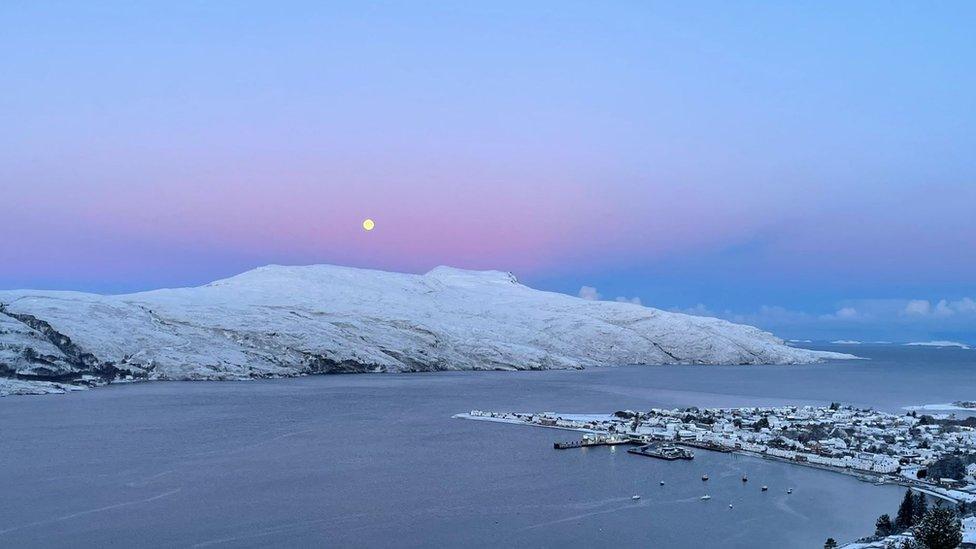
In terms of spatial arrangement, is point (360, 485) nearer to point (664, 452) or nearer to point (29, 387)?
point (664, 452)

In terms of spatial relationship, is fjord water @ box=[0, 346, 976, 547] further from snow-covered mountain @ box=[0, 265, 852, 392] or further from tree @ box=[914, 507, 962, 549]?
snow-covered mountain @ box=[0, 265, 852, 392]

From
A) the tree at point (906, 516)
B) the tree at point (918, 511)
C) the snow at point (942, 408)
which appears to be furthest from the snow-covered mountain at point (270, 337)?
the tree at point (918, 511)

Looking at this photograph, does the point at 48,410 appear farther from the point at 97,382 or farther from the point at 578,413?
the point at 578,413

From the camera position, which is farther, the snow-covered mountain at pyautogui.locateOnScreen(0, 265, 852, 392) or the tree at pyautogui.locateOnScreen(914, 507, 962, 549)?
the snow-covered mountain at pyautogui.locateOnScreen(0, 265, 852, 392)

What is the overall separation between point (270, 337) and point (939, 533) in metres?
123

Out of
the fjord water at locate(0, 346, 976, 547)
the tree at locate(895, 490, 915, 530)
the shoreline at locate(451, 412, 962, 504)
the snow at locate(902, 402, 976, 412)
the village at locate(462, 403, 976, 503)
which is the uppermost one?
the snow at locate(902, 402, 976, 412)

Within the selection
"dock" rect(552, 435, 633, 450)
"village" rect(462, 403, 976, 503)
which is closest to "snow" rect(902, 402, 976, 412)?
"village" rect(462, 403, 976, 503)

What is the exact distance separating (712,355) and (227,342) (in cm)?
12205

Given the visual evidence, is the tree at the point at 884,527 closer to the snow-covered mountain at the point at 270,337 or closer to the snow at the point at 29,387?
the snow at the point at 29,387

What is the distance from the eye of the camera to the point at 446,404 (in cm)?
9450

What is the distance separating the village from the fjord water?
3369mm

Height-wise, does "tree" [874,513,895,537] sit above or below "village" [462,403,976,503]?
below

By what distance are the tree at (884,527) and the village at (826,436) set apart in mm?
9245

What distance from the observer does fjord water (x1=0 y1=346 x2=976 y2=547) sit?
39188mm
